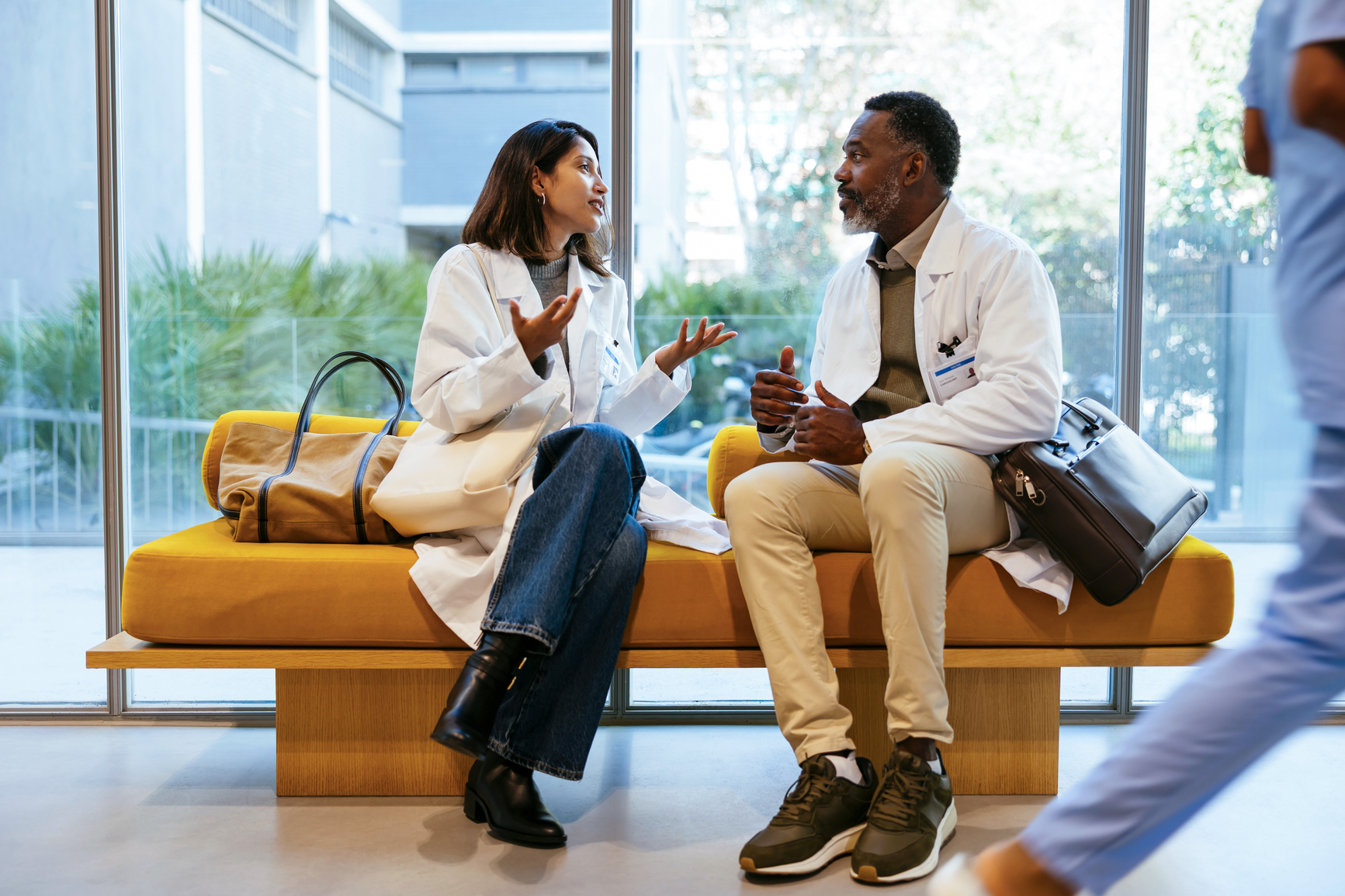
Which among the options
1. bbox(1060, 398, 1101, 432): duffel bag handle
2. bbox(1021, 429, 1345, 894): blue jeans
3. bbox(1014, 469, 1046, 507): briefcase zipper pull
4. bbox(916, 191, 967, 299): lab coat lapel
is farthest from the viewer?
bbox(916, 191, 967, 299): lab coat lapel

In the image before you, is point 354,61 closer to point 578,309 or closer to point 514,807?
point 578,309

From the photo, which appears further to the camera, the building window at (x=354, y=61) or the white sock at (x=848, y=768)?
the building window at (x=354, y=61)

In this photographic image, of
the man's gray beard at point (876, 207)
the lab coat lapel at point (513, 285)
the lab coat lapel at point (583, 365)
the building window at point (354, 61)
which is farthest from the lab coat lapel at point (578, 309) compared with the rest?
the building window at point (354, 61)

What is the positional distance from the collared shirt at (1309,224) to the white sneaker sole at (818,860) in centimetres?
122

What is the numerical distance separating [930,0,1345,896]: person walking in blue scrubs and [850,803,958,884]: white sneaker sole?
786 mm

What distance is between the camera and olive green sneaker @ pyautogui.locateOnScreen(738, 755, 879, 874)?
1.88m

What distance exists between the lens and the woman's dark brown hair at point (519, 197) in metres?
2.60

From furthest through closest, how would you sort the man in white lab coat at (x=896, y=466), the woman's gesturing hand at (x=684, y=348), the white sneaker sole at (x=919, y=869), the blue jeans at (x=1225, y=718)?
the woman's gesturing hand at (x=684, y=348) → the man in white lab coat at (x=896, y=466) → the white sneaker sole at (x=919, y=869) → the blue jeans at (x=1225, y=718)

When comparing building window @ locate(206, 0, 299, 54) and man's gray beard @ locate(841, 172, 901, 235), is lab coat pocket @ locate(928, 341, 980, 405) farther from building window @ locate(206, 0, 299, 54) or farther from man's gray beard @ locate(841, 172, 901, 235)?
building window @ locate(206, 0, 299, 54)

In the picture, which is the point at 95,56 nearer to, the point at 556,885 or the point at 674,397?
the point at 674,397

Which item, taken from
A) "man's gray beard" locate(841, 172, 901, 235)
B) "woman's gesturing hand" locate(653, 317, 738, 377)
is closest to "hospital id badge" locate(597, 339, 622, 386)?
"woman's gesturing hand" locate(653, 317, 738, 377)

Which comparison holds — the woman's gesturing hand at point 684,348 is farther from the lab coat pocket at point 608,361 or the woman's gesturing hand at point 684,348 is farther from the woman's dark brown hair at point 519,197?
the woman's dark brown hair at point 519,197

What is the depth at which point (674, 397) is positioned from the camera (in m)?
2.64

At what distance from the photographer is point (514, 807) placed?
203cm
